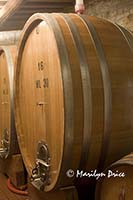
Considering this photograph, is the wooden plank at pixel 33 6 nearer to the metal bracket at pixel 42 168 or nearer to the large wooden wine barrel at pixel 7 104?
the large wooden wine barrel at pixel 7 104

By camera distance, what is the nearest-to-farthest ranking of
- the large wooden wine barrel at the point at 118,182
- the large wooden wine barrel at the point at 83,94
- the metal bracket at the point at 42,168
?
the large wooden wine barrel at the point at 118,182 → the large wooden wine barrel at the point at 83,94 → the metal bracket at the point at 42,168

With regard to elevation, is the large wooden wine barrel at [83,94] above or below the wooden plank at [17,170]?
above

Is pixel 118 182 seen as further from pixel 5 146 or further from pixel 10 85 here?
pixel 5 146

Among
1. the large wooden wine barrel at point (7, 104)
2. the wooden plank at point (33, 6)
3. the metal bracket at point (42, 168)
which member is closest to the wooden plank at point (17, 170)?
the large wooden wine barrel at point (7, 104)

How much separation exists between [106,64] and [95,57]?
0.09 metres

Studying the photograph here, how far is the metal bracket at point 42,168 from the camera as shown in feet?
7.32

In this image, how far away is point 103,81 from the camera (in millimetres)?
1905

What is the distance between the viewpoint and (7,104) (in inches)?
138

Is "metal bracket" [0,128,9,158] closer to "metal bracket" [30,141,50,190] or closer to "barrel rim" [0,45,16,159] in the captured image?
"barrel rim" [0,45,16,159]

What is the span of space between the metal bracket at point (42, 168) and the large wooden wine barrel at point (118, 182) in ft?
2.04

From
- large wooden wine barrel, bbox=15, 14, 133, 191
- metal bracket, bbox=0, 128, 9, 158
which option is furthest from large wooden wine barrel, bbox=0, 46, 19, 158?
large wooden wine barrel, bbox=15, 14, 133, 191

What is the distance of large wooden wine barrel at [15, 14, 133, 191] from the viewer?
1854 millimetres

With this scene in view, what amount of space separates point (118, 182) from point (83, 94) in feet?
1.95

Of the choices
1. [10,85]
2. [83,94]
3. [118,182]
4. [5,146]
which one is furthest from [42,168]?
[5,146]
